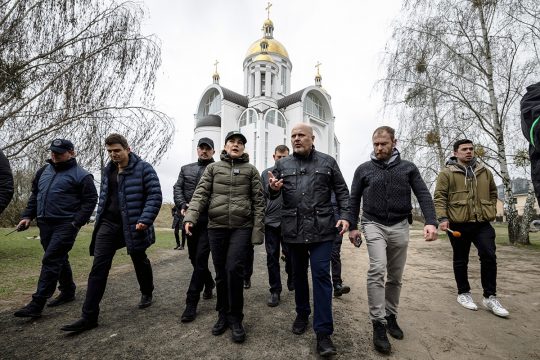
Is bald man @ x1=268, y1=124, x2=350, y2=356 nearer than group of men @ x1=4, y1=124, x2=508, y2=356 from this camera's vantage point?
Yes

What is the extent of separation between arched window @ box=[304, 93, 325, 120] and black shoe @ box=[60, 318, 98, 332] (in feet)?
133

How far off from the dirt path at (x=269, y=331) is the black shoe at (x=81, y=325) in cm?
6

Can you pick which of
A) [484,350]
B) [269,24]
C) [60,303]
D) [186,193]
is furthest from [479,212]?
[269,24]

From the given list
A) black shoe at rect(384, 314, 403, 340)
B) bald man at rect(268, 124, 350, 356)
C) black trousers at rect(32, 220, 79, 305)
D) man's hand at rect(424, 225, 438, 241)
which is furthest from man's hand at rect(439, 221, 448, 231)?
black trousers at rect(32, 220, 79, 305)

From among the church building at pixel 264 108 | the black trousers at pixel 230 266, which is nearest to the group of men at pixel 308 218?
the black trousers at pixel 230 266

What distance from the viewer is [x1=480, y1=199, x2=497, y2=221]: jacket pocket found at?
384 cm

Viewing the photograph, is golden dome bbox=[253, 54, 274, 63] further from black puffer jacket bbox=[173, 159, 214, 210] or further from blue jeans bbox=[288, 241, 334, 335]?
blue jeans bbox=[288, 241, 334, 335]

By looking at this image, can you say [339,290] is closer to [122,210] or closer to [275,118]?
[122,210]

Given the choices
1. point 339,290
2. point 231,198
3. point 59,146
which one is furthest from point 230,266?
point 59,146

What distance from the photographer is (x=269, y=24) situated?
49.8 metres

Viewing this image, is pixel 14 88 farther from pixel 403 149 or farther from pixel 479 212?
pixel 403 149

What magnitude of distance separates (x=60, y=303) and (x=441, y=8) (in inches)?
521

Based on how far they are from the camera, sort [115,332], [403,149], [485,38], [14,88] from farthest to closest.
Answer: [403,149]
[485,38]
[14,88]
[115,332]

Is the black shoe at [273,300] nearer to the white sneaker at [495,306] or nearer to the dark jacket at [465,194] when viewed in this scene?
the dark jacket at [465,194]
